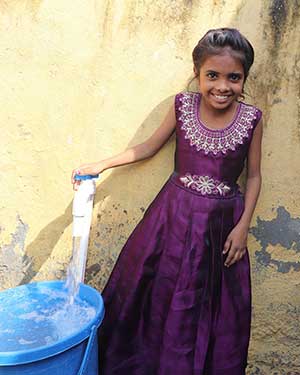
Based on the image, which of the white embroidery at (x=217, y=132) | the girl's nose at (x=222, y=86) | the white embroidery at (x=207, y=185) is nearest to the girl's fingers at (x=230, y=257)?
the white embroidery at (x=207, y=185)

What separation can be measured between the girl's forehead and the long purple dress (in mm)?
189

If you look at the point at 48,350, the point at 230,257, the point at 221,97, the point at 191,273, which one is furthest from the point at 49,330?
the point at 221,97

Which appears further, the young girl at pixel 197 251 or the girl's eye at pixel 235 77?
the young girl at pixel 197 251

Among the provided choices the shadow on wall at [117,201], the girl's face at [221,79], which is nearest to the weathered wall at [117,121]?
the shadow on wall at [117,201]

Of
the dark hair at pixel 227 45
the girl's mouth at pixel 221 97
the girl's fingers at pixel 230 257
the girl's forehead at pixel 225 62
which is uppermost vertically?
the dark hair at pixel 227 45

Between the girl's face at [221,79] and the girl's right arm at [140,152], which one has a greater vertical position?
the girl's face at [221,79]

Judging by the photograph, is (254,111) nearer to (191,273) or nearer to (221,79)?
(221,79)

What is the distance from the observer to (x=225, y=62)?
1.62 metres

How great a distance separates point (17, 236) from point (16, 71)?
0.70 m

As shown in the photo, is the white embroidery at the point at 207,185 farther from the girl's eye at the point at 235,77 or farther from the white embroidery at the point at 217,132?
the girl's eye at the point at 235,77

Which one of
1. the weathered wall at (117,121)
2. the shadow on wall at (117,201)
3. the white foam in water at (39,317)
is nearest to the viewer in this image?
the white foam in water at (39,317)

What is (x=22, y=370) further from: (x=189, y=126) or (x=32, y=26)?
(x=32, y=26)

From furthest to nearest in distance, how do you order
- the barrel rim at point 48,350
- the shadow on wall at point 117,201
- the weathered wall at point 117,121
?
the shadow on wall at point 117,201 < the weathered wall at point 117,121 < the barrel rim at point 48,350

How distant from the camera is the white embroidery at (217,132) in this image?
174cm
